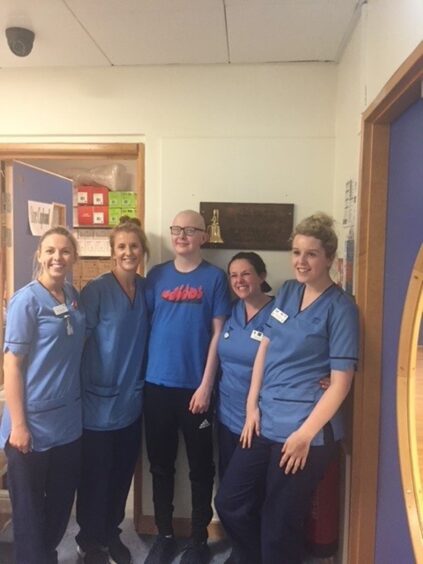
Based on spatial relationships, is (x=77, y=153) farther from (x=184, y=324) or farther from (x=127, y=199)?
(x=127, y=199)

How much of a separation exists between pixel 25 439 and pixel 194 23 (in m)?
1.72

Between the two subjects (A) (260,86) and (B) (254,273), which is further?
(A) (260,86)

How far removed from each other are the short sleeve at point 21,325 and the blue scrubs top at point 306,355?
89 centimetres

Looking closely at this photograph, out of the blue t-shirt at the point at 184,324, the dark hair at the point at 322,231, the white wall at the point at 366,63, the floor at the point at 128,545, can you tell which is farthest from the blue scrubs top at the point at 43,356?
the white wall at the point at 366,63

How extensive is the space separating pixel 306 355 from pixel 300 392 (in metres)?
0.13

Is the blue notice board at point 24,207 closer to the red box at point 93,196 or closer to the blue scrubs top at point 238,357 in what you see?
the blue scrubs top at point 238,357

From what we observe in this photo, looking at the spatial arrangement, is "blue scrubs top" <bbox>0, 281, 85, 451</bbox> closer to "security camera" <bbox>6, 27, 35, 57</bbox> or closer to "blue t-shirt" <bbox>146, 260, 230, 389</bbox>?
"blue t-shirt" <bbox>146, 260, 230, 389</bbox>

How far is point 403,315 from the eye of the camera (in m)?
1.57

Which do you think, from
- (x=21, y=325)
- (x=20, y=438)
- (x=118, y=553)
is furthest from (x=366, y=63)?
(x=118, y=553)

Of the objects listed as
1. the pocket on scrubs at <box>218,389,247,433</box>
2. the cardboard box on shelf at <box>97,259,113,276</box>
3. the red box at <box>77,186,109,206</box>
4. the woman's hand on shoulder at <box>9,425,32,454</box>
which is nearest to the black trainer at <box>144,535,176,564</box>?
the pocket on scrubs at <box>218,389,247,433</box>

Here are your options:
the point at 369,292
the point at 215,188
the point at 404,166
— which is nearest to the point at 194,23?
the point at 215,188

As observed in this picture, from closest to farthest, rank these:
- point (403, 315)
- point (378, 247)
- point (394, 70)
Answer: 1. point (394, 70)
2. point (403, 315)
3. point (378, 247)

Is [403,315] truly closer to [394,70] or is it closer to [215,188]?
[394,70]

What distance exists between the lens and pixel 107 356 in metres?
1.96
